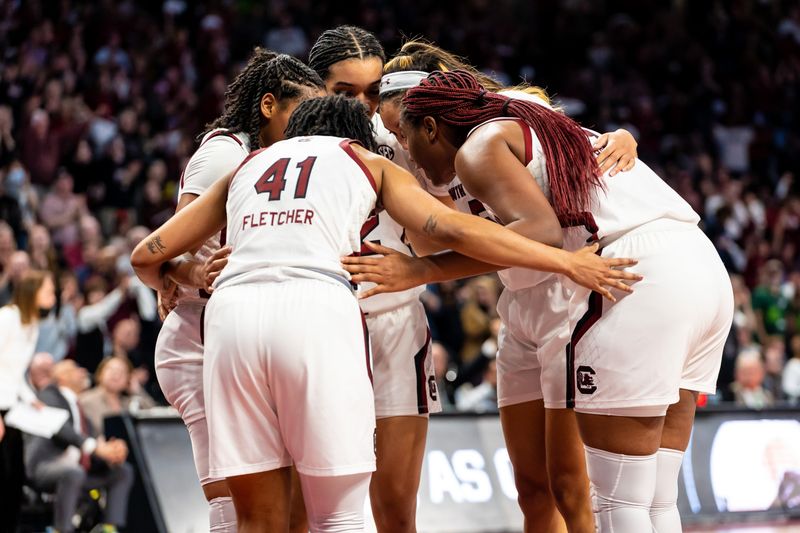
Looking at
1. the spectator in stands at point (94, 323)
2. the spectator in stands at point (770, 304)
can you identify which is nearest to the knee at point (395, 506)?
the spectator in stands at point (94, 323)

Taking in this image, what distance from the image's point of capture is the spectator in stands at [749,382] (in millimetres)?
10352

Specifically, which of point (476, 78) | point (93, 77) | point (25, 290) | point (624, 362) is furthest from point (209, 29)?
point (624, 362)

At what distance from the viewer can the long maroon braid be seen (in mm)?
3742

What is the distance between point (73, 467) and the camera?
7.18 meters

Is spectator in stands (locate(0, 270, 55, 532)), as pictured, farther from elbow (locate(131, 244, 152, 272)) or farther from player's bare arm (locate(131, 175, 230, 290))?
player's bare arm (locate(131, 175, 230, 290))

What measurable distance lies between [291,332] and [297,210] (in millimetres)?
391

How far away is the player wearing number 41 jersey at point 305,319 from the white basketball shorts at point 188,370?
604 mm

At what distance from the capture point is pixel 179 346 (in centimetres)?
405

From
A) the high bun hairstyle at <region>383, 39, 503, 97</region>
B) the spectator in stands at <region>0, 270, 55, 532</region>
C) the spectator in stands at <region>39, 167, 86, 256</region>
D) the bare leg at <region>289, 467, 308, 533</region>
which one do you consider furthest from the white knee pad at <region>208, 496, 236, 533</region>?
the spectator in stands at <region>39, 167, 86, 256</region>

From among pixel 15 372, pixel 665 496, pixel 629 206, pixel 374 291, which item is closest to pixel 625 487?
pixel 665 496

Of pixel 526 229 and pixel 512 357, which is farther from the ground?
pixel 526 229

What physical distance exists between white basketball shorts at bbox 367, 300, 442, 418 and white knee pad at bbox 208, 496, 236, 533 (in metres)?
0.72

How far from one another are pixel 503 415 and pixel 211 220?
5.16 ft

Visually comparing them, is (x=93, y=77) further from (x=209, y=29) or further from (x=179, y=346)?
(x=179, y=346)
